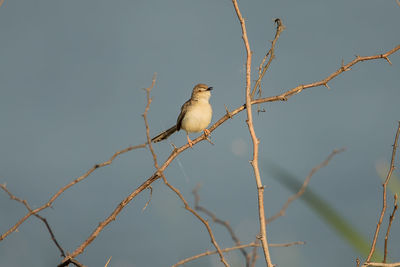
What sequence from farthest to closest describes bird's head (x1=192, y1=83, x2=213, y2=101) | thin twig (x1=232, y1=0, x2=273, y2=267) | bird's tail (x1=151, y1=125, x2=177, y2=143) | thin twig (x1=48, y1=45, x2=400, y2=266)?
bird's head (x1=192, y1=83, x2=213, y2=101) → bird's tail (x1=151, y1=125, x2=177, y2=143) → thin twig (x1=48, y1=45, x2=400, y2=266) → thin twig (x1=232, y1=0, x2=273, y2=267)

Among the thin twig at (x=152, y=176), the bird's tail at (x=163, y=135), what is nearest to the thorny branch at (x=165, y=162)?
the thin twig at (x=152, y=176)

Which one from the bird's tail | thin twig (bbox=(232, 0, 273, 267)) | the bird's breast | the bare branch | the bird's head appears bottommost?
thin twig (bbox=(232, 0, 273, 267))

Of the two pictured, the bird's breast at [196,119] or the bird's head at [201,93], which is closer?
the bird's breast at [196,119]

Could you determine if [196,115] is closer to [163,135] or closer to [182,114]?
[182,114]

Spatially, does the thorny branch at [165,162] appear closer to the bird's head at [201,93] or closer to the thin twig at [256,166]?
the thin twig at [256,166]

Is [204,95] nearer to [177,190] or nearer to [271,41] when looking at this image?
[271,41]

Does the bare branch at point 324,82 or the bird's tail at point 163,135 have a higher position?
the bird's tail at point 163,135

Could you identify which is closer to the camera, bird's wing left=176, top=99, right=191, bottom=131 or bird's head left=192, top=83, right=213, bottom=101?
bird's wing left=176, top=99, right=191, bottom=131

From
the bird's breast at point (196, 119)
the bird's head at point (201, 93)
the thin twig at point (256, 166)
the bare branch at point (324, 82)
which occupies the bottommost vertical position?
the thin twig at point (256, 166)

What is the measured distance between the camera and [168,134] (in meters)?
7.59

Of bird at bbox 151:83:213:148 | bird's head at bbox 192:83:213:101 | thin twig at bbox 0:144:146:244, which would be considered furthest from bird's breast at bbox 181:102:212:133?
thin twig at bbox 0:144:146:244

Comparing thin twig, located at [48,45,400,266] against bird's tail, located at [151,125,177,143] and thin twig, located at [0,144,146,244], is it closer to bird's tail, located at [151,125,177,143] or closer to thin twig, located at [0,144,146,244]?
thin twig, located at [0,144,146,244]

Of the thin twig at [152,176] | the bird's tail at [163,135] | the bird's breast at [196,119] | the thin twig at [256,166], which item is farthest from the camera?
the bird's breast at [196,119]

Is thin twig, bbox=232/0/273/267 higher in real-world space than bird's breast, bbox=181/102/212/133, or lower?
lower
